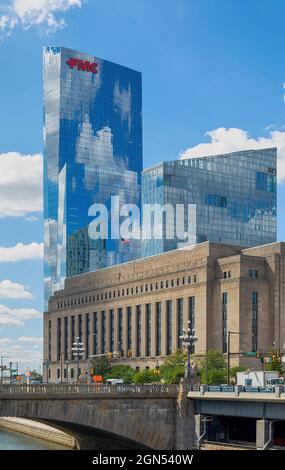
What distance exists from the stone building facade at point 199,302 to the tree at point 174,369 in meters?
10.6

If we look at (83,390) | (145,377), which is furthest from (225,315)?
(83,390)

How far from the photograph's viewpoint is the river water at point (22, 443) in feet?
314

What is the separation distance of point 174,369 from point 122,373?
88.1ft

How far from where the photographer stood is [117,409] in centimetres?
7412

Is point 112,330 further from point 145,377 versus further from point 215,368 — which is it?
point 215,368

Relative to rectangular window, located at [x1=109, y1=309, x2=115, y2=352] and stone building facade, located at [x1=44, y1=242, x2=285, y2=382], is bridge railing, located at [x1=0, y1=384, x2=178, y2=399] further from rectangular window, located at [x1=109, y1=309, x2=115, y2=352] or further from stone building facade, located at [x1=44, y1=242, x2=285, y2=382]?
rectangular window, located at [x1=109, y1=309, x2=115, y2=352]

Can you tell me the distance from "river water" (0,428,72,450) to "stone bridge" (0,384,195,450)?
571 inches

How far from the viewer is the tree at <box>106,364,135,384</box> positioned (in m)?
146

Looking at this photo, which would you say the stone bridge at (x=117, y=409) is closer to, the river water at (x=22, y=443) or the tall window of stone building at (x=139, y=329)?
the river water at (x=22, y=443)

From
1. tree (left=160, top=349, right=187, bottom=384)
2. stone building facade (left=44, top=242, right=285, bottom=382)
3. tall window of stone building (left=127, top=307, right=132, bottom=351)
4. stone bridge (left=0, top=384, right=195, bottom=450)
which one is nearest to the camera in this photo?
stone bridge (left=0, top=384, right=195, bottom=450)

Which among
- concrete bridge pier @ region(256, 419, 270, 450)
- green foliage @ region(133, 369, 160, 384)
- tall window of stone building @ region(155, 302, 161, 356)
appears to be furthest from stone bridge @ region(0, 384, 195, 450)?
tall window of stone building @ region(155, 302, 161, 356)

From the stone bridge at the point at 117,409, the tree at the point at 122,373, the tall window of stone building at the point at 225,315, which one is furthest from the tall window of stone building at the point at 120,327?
the stone bridge at the point at 117,409
